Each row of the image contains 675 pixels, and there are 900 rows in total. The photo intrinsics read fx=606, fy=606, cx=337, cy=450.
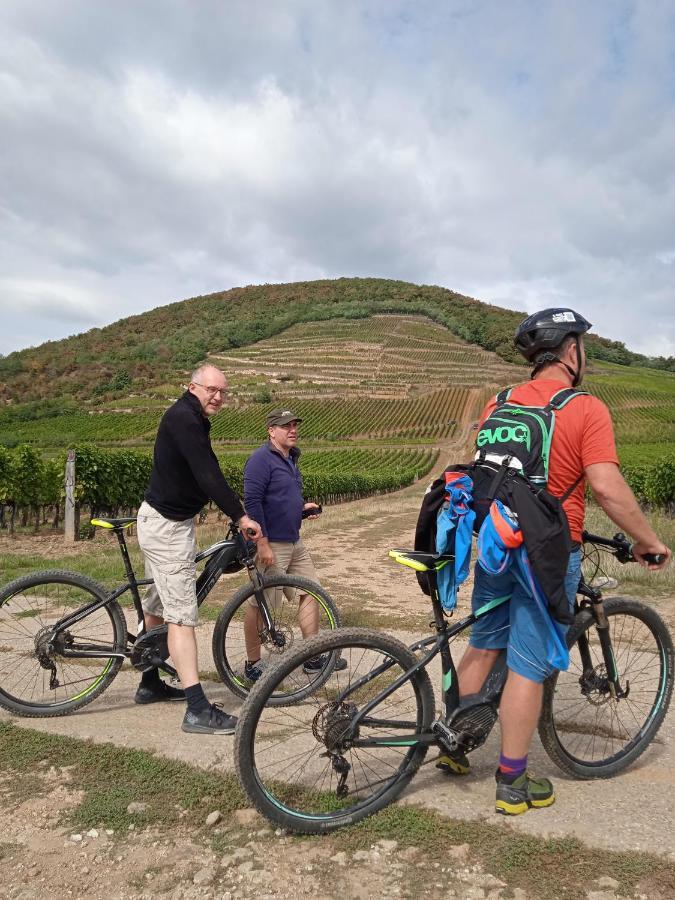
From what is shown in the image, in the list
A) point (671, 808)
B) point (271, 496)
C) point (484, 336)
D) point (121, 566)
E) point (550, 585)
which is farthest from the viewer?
point (484, 336)

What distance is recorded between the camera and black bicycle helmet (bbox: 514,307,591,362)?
2.68 meters

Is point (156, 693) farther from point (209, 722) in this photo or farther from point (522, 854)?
point (522, 854)

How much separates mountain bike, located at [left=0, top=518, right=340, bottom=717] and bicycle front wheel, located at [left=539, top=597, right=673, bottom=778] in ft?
4.38

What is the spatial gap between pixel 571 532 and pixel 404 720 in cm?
113

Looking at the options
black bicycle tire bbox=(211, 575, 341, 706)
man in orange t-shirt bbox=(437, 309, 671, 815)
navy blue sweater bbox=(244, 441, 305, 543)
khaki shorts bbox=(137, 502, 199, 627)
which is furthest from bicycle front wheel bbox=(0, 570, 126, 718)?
man in orange t-shirt bbox=(437, 309, 671, 815)

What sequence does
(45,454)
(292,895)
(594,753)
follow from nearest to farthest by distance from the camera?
(292,895), (594,753), (45,454)

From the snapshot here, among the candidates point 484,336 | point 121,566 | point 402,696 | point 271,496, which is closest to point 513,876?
point 402,696

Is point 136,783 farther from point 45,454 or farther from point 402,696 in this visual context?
point 45,454

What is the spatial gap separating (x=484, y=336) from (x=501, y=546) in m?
138

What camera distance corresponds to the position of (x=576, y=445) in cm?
245

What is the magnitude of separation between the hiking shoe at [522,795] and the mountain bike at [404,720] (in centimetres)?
20

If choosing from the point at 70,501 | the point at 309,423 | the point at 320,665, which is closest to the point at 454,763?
the point at 320,665

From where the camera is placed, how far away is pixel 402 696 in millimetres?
2627

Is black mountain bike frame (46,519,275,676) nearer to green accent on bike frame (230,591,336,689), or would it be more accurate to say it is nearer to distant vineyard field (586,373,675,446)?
green accent on bike frame (230,591,336,689)
